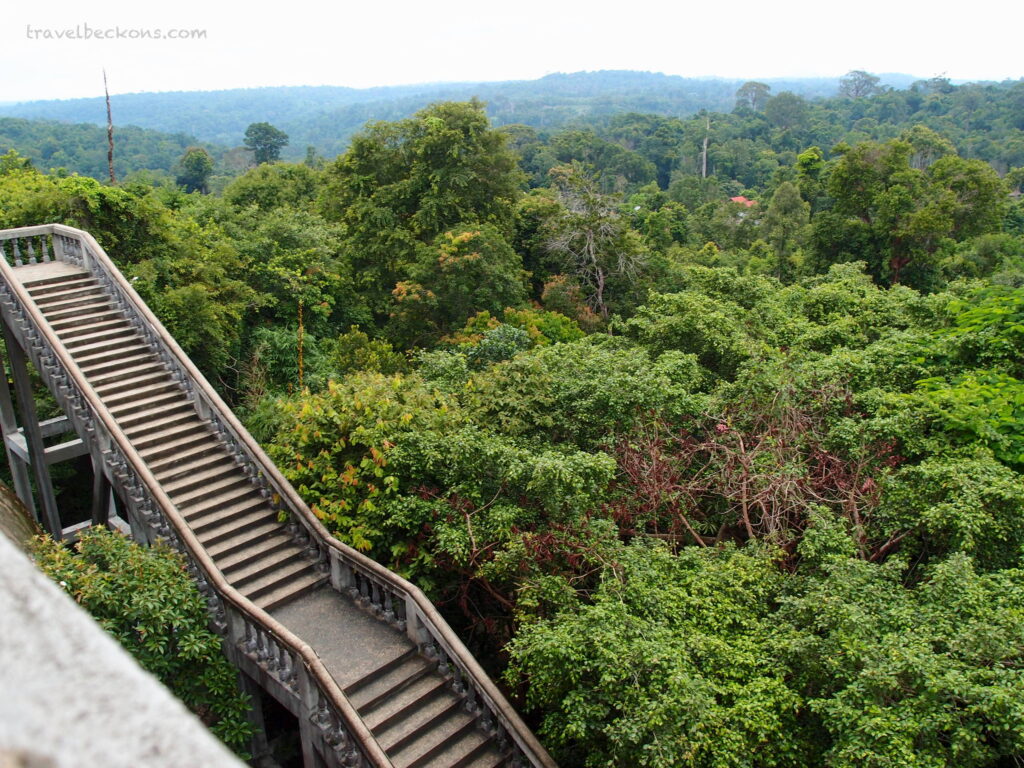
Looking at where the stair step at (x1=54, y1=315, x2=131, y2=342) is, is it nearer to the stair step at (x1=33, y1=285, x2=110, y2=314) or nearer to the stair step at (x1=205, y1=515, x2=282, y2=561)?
the stair step at (x1=33, y1=285, x2=110, y2=314)

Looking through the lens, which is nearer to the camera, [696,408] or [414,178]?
[696,408]

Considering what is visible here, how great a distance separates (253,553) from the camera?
9.97m

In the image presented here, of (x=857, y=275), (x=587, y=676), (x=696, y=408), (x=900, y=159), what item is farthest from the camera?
(x=900, y=159)

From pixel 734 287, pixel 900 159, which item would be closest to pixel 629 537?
pixel 734 287

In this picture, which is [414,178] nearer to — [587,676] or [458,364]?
[458,364]

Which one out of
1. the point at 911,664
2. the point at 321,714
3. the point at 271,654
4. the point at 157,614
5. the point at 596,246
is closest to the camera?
the point at 911,664

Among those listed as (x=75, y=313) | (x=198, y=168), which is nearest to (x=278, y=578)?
(x=75, y=313)

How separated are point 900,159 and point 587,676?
102 ft

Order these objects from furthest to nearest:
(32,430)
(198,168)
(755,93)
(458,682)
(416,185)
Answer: (755,93) < (198,168) < (416,185) < (32,430) < (458,682)

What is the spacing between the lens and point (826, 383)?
12.4 metres

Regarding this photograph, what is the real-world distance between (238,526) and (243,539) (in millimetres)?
233

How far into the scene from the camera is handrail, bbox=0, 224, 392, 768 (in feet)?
25.2

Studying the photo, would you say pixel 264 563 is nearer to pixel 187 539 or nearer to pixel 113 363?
pixel 187 539

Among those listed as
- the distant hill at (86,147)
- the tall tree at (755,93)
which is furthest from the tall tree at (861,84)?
the distant hill at (86,147)
